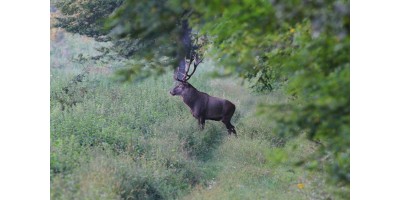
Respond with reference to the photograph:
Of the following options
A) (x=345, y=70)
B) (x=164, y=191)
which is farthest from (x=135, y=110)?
(x=345, y=70)

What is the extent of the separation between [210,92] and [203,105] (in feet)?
11.0

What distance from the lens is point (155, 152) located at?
1158 cm

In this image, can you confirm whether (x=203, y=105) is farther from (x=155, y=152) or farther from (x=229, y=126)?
(x=155, y=152)

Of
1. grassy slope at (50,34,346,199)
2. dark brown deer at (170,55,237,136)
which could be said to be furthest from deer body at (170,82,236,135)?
grassy slope at (50,34,346,199)

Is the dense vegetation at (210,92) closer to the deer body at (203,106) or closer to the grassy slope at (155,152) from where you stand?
the grassy slope at (155,152)

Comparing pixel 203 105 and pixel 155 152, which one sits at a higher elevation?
pixel 203 105

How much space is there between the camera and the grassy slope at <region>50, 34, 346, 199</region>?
8.88m

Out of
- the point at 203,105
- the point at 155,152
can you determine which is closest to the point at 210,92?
the point at 203,105

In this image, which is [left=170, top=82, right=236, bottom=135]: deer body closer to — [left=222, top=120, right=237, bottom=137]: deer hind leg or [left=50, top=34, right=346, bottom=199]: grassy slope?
[left=222, top=120, right=237, bottom=137]: deer hind leg

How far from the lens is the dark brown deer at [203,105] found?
1510cm

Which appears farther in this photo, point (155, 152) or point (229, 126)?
point (229, 126)

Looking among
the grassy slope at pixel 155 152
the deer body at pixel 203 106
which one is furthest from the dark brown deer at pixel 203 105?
the grassy slope at pixel 155 152
